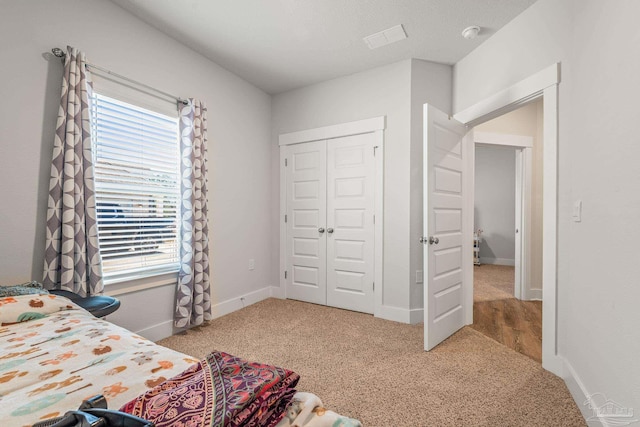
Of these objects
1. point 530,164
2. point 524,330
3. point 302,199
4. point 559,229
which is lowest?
point 524,330

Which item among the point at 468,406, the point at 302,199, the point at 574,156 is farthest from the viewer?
the point at 302,199

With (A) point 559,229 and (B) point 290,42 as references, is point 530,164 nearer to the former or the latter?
(A) point 559,229

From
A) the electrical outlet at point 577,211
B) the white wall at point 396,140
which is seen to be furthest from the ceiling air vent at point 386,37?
the electrical outlet at point 577,211

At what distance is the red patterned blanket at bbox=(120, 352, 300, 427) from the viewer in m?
0.64

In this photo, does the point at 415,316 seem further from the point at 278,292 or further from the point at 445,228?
the point at 278,292

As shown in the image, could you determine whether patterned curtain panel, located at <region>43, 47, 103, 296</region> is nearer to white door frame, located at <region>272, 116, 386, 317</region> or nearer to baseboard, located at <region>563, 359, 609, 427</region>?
Answer: white door frame, located at <region>272, 116, 386, 317</region>

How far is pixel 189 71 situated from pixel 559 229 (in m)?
3.44

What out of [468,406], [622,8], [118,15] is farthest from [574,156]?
[118,15]

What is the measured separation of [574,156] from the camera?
1808 millimetres

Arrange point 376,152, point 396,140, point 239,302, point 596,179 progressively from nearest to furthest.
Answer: point 596,179
point 396,140
point 376,152
point 239,302

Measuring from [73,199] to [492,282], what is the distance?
5.46 m

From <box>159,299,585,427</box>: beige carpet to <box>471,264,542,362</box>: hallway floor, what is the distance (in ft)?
0.57

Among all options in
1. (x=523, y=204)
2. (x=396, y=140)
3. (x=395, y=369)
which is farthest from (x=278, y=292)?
(x=523, y=204)

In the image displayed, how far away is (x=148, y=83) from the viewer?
8.20 feet
